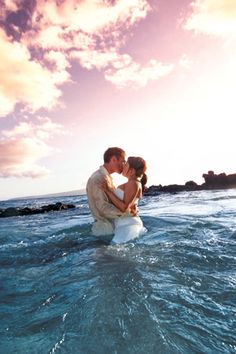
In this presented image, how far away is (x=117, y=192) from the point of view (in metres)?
7.56

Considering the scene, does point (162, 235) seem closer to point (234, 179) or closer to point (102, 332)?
point (102, 332)

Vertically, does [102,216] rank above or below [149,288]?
above

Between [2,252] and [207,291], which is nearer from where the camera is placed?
[207,291]

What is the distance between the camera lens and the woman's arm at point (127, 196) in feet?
24.0

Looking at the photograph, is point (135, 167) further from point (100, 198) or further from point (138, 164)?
point (100, 198)

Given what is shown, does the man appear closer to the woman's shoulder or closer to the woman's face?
the woman's face

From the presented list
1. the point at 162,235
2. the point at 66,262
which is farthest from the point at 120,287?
the point at 162,235

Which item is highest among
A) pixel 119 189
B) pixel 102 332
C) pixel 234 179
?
pixel 234 179

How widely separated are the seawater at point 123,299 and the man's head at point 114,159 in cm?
189

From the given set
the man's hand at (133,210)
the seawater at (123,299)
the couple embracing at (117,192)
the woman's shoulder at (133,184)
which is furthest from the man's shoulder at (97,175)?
the seawater at (123,299)

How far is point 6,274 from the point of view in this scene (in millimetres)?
6113

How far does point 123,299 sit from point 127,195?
3.46m

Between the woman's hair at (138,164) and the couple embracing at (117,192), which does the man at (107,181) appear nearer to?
the couple embracing at (117,192)

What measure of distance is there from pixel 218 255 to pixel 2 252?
19.3ft
